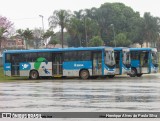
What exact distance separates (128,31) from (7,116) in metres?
121

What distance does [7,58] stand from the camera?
40.5m

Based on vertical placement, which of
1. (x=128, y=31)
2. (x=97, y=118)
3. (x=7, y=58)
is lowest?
(x=97, y=118)

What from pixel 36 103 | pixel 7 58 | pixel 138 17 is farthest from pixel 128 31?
pixel 36 103

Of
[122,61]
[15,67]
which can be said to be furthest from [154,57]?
[15,67]

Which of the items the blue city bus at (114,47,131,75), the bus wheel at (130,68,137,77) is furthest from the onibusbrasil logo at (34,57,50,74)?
the bus wheel at (130,68,137,77)

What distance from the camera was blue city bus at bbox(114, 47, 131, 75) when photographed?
39369 mm

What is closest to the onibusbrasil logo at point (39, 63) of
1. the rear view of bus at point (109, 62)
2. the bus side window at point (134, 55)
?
the rear view of bus at point (109, 62)

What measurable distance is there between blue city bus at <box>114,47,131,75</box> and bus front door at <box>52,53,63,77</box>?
4.71 metres

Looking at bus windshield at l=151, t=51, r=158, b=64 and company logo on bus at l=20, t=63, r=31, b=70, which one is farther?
bus windshield at l=151, t=51, r=158, b=64

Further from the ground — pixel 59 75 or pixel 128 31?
pixel 128 31

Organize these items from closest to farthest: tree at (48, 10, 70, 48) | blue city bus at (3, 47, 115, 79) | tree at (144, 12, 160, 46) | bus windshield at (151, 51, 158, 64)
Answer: blue city bus at (3, 47, 115, 79)
bus windshield at (151, 51, 158, 64)
tree at (48, 10, 70, 48)
tree at (144, 12, 160, 46)

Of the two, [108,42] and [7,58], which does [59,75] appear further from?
[108,42]

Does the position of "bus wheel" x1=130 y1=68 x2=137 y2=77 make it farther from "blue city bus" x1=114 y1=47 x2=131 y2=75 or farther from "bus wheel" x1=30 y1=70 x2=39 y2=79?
"bus wheel" x1=30 y1=70 x2=39 y2=79

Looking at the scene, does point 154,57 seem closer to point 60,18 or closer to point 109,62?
point 109,62
